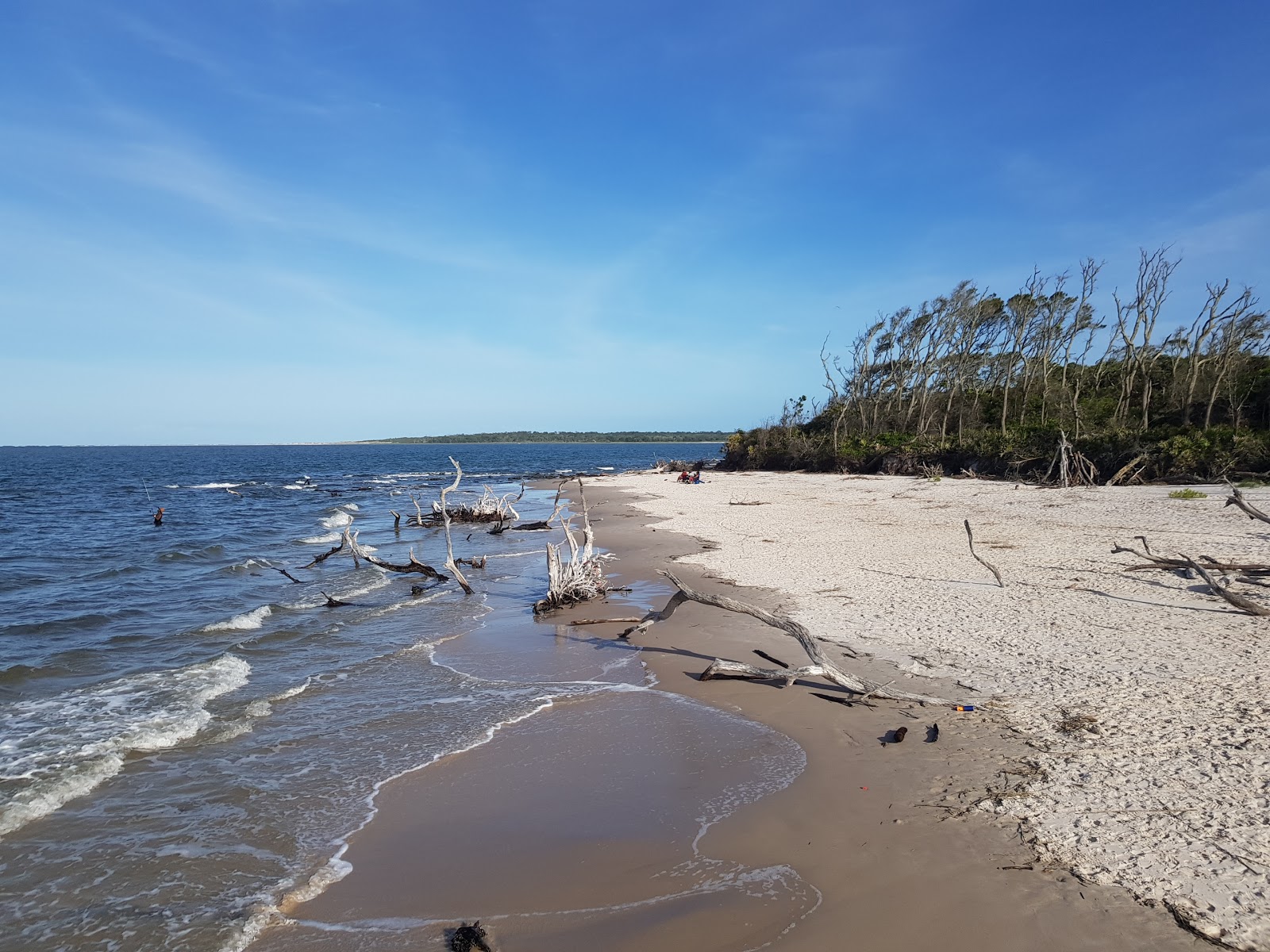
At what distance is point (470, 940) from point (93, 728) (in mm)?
5890

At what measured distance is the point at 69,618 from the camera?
12.1 m

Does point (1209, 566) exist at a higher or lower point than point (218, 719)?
higher

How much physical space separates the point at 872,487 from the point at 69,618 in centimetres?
2708

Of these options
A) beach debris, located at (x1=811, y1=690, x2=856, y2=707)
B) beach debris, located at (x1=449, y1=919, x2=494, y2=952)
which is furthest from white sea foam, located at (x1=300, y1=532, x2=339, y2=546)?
beach debris, located at (x1=449, y1=919, x2=494, y2=952)

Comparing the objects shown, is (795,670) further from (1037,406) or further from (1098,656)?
(1037,406)

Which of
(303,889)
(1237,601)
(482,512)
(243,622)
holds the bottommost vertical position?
(243,622)

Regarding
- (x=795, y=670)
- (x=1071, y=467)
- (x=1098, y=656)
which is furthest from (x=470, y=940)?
(x=1071, y=467)

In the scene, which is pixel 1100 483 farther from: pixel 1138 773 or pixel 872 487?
pixel 1138 773

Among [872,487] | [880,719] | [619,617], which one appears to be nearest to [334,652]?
[619,617]

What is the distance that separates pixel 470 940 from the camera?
3752 millimetres

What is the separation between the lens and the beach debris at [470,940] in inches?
146

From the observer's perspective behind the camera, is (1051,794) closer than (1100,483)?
Yes

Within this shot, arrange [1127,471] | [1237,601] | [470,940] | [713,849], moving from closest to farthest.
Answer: [470,940]
[713,849]
[1237,601]
[1127,471]

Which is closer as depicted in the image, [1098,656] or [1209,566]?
[1098,656]
